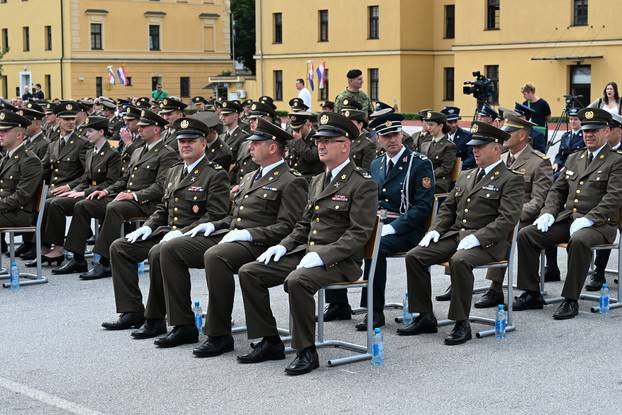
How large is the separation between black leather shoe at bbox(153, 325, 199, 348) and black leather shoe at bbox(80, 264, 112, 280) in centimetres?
339

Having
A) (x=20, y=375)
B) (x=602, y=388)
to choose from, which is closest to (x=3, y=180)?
(x=20, y=375)

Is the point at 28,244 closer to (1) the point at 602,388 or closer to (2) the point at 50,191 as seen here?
(2) the point at 50,191

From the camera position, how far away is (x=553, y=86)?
51.4 meters

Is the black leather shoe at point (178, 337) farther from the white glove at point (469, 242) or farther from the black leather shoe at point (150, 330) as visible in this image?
the white glove at point (469, 242)

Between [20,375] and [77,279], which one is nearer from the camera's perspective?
[20,375]

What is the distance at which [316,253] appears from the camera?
26.1 ft

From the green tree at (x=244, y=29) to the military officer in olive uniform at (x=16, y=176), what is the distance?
7665 centimetres

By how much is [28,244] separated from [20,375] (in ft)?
20.0

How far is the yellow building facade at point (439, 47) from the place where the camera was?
164 ft

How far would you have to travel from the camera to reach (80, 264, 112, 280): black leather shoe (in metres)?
12.0

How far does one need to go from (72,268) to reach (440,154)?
460 cm

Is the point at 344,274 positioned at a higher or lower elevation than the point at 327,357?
higher

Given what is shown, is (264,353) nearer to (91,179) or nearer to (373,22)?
(91,179)

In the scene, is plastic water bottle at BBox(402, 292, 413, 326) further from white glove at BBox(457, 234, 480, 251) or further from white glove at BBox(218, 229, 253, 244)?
white glove at BBox(218, 229, 253, 244)
